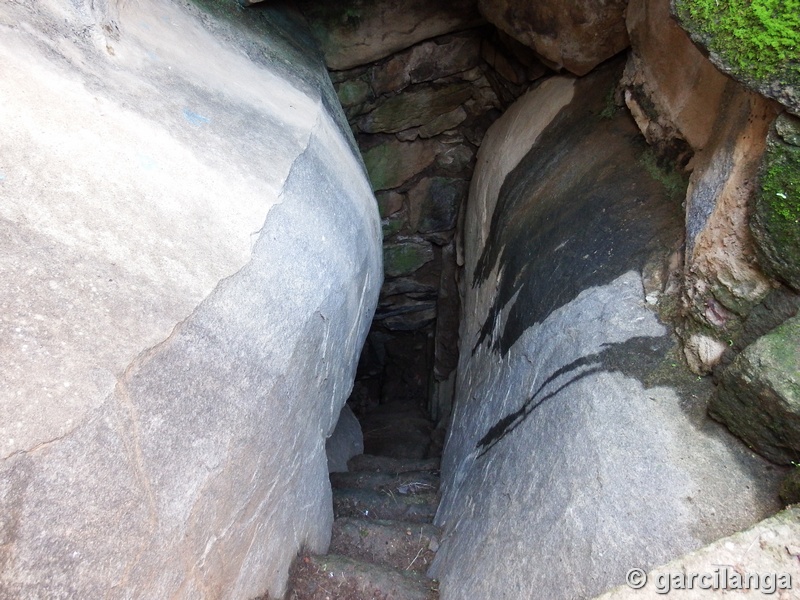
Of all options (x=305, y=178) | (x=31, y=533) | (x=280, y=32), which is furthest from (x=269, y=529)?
(x=280, y=32)

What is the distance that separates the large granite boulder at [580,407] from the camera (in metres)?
1.39

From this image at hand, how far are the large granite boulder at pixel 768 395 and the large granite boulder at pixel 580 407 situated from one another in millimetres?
56

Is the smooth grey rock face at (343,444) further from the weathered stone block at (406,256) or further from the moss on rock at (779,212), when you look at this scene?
the moss on rock at (779,212)

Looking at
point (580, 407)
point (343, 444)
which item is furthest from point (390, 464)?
point (580, 407)

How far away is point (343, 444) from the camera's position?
4.10 metres

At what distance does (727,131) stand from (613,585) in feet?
4.61

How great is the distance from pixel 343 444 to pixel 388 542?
5.57 feet

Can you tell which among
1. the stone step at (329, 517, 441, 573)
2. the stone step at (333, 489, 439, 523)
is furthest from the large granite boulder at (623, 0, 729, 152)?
the stone step at (333, 489, 439, 523)

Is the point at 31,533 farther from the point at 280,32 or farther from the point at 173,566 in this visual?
the point at 280,32

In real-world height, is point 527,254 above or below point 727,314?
below

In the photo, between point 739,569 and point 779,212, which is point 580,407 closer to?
point 739,569

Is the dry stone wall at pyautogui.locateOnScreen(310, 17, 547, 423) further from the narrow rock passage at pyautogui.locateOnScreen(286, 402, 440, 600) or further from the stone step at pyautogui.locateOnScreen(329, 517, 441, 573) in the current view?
the stone step at pyautogui.locateOnScreen(329, 517, 441, 573)

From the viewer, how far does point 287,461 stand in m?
A: 1.84

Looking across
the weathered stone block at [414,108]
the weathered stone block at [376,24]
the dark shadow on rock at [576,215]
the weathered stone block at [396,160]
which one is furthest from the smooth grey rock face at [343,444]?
the weathered stone block at [376,24]
